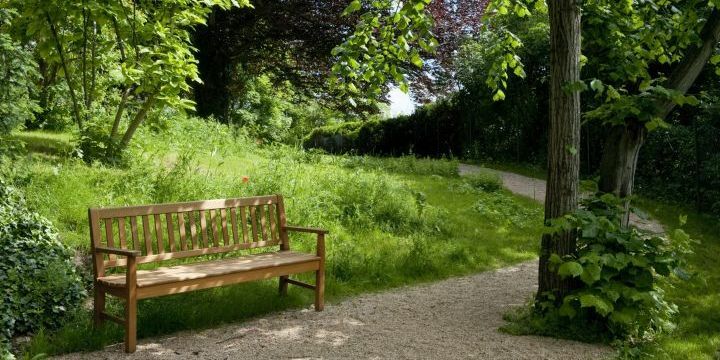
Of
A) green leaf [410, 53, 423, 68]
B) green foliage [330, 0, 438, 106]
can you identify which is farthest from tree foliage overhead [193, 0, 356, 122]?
green leaf [410, 53, 423, 68]

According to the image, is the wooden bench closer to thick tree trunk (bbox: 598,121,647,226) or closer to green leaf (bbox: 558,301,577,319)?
green leaf (bbox: 558,301,577,319)

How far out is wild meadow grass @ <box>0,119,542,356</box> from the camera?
5504mm

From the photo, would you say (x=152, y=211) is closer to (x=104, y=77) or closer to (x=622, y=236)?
(x=622, y=236)

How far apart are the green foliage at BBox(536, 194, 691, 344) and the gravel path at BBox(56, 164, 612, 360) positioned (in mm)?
356

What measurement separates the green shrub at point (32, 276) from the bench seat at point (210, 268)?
1.43ft

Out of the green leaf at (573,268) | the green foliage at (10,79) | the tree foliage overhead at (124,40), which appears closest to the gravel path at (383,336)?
the green leaf at (573,268)

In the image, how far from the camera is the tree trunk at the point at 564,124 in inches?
211

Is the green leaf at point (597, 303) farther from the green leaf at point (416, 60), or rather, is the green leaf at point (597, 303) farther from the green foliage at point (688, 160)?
the green foliage at point (688, 160)

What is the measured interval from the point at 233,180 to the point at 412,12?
3999 millimetres

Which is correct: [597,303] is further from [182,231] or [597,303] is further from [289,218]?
[289,218]

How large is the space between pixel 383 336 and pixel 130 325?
6.77 feet

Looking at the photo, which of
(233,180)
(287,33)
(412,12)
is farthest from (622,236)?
(287,33)

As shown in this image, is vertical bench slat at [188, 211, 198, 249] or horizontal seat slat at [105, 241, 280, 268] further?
vertical bench slat at [188, 211, 198, 249]

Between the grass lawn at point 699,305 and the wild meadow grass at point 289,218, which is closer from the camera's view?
the grass lawn at point 699,305
